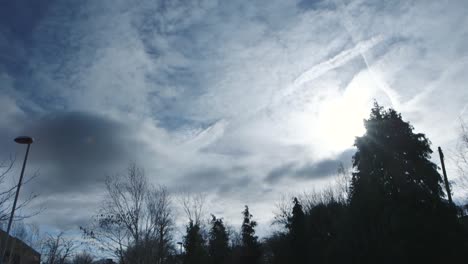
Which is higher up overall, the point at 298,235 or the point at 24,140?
the point at 24,140

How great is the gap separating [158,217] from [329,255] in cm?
1950

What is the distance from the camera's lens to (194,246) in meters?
49.8

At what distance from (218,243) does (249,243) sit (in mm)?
6102

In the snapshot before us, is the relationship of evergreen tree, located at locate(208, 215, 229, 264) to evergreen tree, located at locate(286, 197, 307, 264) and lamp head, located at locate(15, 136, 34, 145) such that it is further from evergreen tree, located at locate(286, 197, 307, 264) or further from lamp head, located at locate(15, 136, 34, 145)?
lamp head, located at locate(15, 136, 34, 145)

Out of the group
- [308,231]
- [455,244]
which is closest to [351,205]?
[455,244]

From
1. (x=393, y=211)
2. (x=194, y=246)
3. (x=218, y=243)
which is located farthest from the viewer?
(x=218, y=243)

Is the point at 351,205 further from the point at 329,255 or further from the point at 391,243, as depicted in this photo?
the point at 329,255

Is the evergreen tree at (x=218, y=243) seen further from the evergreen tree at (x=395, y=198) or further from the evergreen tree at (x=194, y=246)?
the evergreen tree at (x=395, y=198)

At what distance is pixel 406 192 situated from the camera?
28.1m

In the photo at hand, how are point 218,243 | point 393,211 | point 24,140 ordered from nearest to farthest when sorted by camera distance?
point 24,140
point 393,211
point 218,243

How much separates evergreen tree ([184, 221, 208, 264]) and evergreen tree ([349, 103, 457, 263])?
79.2 feet

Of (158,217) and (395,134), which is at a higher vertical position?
(395,134)

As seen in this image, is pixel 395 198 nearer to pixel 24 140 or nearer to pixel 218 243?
pixel 24 140

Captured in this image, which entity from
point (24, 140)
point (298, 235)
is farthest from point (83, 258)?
point (24, 140)
